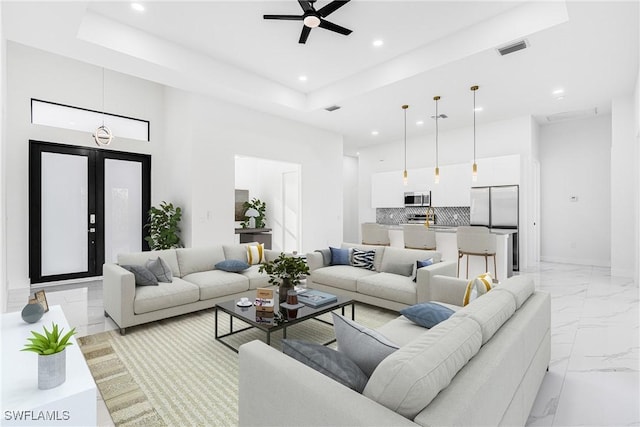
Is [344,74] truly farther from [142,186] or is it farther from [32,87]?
[32,87]

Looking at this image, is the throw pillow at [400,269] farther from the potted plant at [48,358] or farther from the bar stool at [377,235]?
the potted plant at [48,358]

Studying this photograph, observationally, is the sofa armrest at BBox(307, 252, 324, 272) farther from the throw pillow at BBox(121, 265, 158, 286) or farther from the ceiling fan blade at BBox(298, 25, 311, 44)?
the ceiling fan blade at BBox(298, 25, 311, 44)

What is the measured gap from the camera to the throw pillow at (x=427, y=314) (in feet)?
7.47

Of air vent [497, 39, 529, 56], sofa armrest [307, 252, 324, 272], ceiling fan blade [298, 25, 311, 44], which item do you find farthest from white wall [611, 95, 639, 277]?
ceiling fan blade [298, 25, 311, 44]

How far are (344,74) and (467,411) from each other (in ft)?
16.8

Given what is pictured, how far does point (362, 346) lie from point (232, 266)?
3170 millimetres

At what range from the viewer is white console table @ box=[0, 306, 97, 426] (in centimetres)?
135

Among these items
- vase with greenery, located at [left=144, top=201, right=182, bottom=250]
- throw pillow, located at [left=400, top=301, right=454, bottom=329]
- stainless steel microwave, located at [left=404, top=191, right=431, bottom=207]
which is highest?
stainless steel microwave, located at [left=404, top=191, right=431, bottom=207]

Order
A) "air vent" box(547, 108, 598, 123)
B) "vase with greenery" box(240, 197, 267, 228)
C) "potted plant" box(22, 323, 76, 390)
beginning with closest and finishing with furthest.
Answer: "potted plant" box(22, 323, 76, 390), "air vent" box(547, 108, 598, 123), "vase with greenery" box(240, 197, 267, 228)

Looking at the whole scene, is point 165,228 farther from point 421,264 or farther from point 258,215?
point 421,264

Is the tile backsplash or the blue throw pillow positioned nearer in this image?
the blue throw pillow

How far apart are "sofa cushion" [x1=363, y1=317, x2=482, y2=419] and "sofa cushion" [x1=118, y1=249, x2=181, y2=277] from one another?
11.5 ft

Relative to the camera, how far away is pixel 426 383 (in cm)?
103

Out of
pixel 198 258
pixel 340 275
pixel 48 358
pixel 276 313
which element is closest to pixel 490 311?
pixel 276 313
